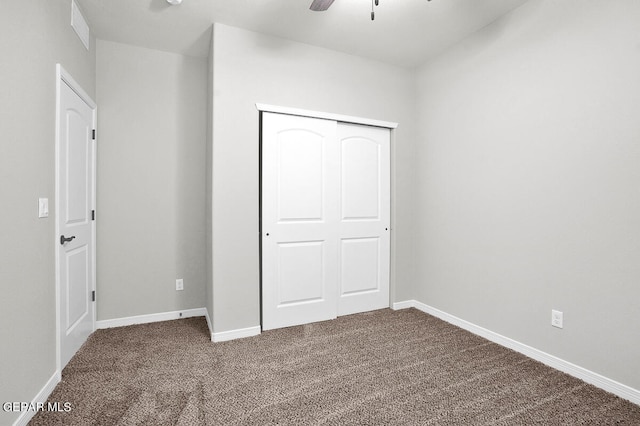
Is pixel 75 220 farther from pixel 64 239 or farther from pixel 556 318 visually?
pixel 556 318

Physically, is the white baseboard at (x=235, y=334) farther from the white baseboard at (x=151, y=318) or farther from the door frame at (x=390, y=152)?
the white baseboard at (x=151, y=318)

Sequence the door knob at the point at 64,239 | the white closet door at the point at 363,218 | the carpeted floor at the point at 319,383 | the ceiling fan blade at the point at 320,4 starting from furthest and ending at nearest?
the white closet door at the point at 363,218 → the door knob at the point at 64,239 → the ceiling fan blade at the point at 320,4 → the carpeted floor at the point at 319,383

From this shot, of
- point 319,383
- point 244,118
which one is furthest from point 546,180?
point 244,118

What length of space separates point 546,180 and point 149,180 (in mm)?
3493

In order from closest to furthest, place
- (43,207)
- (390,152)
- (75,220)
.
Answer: (43,207) < (75,220) < (390,152)

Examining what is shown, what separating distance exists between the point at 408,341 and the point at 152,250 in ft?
8.53

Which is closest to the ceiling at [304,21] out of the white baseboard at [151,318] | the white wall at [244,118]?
the white wall at [244,118]

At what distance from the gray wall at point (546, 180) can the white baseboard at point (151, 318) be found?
8.54 feet

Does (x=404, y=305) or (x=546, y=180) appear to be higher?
(x=546, y=180)

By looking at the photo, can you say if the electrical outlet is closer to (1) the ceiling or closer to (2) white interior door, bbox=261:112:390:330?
(2) white interior door, bbox=261:112:390:330

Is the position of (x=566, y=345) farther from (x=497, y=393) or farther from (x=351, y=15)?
(x=351, y=15)

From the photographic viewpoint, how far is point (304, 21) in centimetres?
259

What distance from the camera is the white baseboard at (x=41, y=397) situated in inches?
60.0

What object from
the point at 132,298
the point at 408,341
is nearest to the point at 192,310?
the point at 132,298
